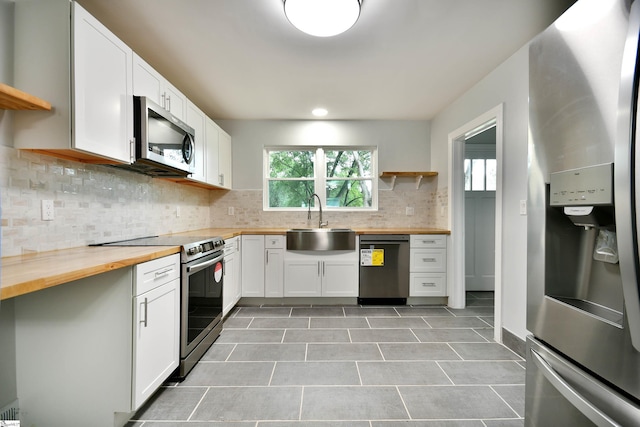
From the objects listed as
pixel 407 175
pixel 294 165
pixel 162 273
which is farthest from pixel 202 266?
pixel 407 175

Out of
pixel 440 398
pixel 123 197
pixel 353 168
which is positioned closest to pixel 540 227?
pixel 440 398

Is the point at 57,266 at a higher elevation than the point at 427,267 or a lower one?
higher

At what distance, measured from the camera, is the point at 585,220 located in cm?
80

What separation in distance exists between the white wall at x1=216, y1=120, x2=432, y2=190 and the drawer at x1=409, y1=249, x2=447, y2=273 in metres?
1.25

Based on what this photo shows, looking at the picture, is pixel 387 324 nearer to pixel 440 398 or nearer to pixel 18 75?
pixel 440 398

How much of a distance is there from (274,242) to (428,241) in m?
1.84

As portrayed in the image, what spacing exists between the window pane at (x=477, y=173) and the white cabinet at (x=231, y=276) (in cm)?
336

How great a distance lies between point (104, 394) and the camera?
1.40m

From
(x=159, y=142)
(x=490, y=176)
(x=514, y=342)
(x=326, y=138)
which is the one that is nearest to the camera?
(x=159, y=142)

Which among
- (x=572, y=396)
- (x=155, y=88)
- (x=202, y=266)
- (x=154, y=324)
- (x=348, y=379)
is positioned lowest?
(x=348, y=379)

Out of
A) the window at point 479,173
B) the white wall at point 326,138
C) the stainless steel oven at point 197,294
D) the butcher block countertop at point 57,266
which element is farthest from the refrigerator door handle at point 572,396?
the window at point 479,173

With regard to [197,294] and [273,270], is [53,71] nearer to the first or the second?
[197,294]

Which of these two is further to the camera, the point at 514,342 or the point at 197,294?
the point at 514,342

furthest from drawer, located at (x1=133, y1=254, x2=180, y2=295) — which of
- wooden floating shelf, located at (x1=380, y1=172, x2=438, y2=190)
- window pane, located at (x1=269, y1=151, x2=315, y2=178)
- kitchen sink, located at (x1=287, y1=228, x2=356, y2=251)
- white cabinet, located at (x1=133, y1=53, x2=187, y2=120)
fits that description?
wooden floating shelf, located at (x1=380, y1=172, x2=438, y2=190)
